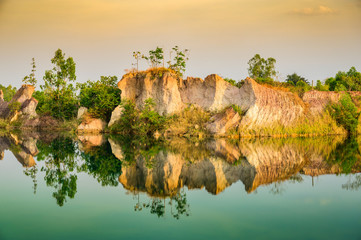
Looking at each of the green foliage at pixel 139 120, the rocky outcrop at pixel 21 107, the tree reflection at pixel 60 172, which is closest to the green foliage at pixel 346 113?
the green foliage at pixel 139 120

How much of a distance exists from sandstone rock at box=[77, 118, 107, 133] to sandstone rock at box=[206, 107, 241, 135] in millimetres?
10571

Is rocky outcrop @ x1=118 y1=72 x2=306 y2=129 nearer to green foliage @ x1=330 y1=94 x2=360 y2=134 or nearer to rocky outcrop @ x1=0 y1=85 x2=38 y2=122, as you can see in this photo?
green foliage @ x1=330 y1=94 x2=360 y2=134

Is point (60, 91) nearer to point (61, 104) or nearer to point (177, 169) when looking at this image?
point (61, 104)

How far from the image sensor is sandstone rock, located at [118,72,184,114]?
28995 mm

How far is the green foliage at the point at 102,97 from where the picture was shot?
3175 cm

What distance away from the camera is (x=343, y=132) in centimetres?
2914

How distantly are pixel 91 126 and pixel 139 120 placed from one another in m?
5.68

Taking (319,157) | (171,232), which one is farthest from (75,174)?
(319,157)

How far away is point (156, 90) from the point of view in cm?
2973

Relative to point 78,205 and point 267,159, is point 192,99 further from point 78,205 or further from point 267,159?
point 78,205

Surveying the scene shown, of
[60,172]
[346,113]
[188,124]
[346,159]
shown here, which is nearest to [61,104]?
[188,124]

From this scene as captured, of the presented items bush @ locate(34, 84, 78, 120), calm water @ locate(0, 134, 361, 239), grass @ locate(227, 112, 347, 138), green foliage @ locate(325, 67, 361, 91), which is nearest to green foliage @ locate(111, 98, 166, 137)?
grass @ locate(227, 112, 347, 138)

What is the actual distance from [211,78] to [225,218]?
2341 centimetres

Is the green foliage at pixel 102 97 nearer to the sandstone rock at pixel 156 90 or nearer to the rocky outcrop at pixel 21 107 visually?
the sandstone rock at pixel 156 90
